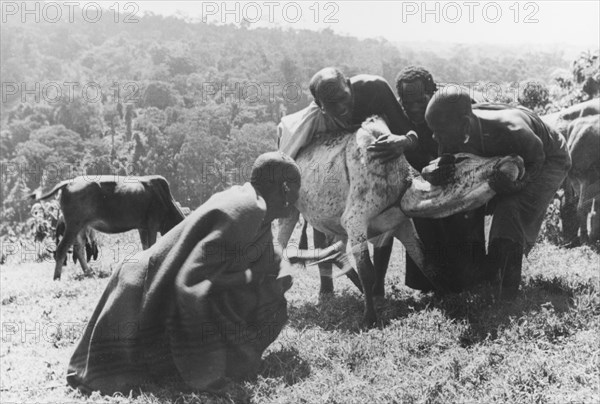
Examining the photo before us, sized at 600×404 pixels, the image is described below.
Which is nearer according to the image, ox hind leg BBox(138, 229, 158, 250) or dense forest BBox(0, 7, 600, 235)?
ox hind leg BBox(138, 229, 158, 250)

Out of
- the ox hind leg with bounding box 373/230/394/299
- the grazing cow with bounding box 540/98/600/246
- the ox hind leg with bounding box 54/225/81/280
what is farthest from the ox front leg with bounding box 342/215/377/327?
the ox hind leg with bounding box 54/225/81/280

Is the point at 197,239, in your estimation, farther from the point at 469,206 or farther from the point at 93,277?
the point at 93,277

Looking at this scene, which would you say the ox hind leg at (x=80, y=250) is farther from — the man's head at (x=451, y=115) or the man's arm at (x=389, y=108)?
the man's head at (x=451, y=115)

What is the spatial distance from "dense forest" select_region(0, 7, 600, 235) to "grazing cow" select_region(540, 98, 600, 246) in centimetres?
124

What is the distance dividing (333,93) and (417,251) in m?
1.79

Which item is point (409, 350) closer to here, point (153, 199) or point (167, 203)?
point (167, 203)

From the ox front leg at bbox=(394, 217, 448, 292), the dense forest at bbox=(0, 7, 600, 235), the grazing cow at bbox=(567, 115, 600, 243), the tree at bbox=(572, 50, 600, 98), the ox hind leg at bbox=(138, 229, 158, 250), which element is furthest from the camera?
the dense forest at bbox=(0, 7, 600, 235)

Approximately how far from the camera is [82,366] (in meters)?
4.50

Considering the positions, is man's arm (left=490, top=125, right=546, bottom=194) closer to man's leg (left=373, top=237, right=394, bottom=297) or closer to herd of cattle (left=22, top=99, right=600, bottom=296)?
man's leg (left=373, top=237, right=394, bottom=297)

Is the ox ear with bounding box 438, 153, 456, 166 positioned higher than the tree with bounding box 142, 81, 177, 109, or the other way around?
the ox ear with bounding box 438, 153, 456, 166

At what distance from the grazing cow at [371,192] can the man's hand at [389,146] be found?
0.25 ft

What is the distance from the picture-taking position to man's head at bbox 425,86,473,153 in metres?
5.15

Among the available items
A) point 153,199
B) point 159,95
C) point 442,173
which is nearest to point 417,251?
point 442,173

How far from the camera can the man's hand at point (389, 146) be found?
17.9 ft
